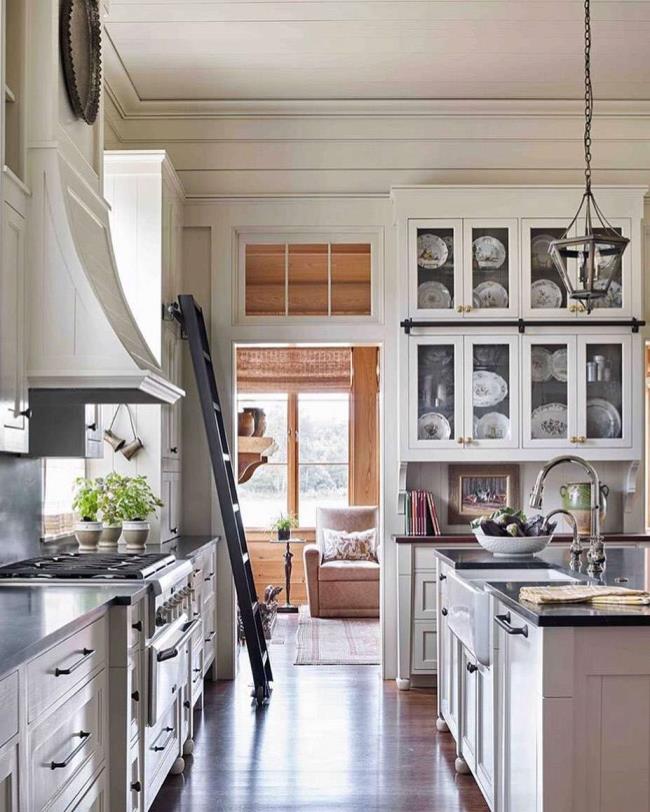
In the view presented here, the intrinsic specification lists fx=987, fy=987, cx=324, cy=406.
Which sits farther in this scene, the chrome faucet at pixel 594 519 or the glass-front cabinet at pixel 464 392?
the glass-front cabinet at pixel 464 392

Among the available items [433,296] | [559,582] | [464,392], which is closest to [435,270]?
[433,296]

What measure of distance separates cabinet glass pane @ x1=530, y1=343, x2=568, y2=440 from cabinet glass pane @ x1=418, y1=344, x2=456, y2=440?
18.3 inches

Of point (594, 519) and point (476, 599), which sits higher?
point (594, 519)

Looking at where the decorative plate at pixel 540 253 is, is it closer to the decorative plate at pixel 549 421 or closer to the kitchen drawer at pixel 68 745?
the decorative plate at pixel 549 421

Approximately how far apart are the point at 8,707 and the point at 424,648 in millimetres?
3980

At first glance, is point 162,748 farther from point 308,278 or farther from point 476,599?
point 308,278

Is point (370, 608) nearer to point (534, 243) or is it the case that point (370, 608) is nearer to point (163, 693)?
point (534, 243)

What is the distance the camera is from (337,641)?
23.3ft

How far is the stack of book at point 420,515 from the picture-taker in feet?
18.8

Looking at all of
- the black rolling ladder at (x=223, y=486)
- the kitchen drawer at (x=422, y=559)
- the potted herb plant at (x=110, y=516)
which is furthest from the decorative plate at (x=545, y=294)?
the potted herb plant at (x=110, y=516)

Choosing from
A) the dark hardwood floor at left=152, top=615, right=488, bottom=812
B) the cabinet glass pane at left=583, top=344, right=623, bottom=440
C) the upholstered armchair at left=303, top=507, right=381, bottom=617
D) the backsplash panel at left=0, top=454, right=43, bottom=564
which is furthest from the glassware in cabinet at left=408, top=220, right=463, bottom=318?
the upholstered armchair at left=303, top=507, right=381, bottom=617

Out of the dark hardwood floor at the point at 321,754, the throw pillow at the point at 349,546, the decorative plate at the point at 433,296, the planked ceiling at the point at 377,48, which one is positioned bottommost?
the dark hardwood floor at the point at 321,754

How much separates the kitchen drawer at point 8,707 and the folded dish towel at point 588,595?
53.9 inches

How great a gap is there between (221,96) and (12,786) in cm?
458
